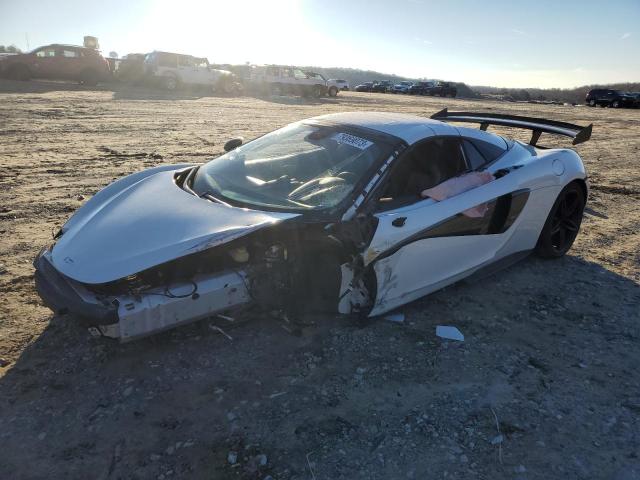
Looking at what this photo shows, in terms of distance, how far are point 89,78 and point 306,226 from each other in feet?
69.5

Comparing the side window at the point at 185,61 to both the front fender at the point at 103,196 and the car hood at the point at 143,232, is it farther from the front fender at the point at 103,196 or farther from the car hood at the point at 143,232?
the car hood at the point at 143,232

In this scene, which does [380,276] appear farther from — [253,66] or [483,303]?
[253,66]

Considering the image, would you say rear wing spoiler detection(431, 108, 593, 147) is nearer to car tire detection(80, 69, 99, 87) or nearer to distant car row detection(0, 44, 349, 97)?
distant car row detection(0, 44, 349, 97)

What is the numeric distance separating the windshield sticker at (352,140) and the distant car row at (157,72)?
19.9 metres

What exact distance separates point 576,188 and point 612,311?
4.39 ft

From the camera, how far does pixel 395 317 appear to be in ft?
11.7

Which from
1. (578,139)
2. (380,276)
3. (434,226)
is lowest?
(380,276)

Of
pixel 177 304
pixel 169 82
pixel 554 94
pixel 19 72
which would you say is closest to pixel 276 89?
pixel 169 82

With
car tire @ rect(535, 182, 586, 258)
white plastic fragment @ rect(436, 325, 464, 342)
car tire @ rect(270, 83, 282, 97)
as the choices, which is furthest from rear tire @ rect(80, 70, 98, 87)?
white plastic fragment @ rect(436, 325, 464, 342)

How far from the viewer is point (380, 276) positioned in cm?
321

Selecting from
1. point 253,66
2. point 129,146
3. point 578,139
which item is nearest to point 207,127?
point 129,146

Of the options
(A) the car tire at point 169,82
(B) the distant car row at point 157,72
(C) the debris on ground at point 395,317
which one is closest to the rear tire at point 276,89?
(B) the distant car row at point 157,72

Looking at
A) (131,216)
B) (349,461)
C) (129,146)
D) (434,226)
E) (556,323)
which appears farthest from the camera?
(129,146)

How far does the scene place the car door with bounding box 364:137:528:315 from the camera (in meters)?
3.22
